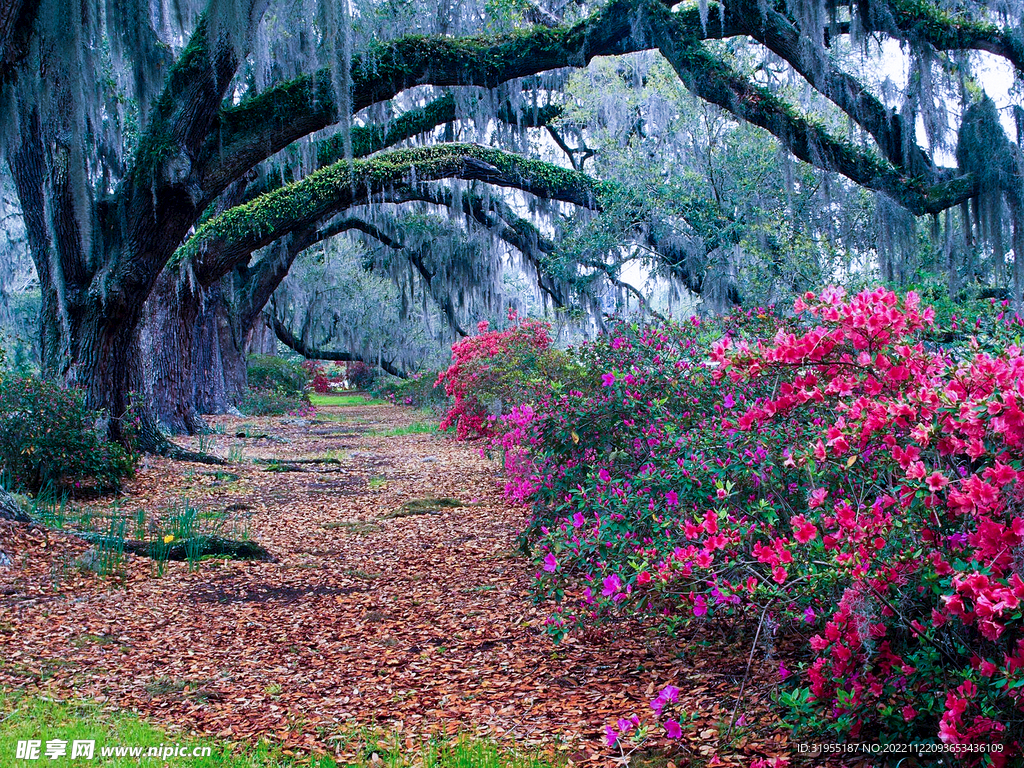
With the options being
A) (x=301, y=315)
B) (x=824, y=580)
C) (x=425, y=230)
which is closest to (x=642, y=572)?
(x=824, y=580)

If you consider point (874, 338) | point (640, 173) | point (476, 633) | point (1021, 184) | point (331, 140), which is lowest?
point (476, 633)

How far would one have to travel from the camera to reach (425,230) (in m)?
15.5

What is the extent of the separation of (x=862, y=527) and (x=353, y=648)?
234cm

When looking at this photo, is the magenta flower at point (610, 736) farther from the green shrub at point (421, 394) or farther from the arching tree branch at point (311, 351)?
the arching tree branch at point (311, 351)

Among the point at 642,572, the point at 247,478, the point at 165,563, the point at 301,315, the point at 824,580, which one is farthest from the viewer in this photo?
the point at 301,315

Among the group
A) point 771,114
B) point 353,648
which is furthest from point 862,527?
point 771,114

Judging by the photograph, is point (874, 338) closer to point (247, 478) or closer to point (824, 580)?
point (824, 580)

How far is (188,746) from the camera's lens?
7.76 feet

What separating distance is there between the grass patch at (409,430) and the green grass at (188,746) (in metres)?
10.5

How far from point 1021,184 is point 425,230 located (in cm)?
1127

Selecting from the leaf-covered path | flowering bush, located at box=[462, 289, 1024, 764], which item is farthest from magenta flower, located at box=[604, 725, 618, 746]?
flowering bush, located at box=[462, 289, 1024, 764]

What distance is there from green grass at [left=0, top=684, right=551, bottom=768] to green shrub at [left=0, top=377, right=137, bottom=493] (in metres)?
3.86

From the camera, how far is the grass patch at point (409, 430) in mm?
13312

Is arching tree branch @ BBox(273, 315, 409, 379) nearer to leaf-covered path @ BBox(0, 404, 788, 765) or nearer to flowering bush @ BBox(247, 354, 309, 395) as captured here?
flowering bush @ BBox(247, 354, 309, 395)
